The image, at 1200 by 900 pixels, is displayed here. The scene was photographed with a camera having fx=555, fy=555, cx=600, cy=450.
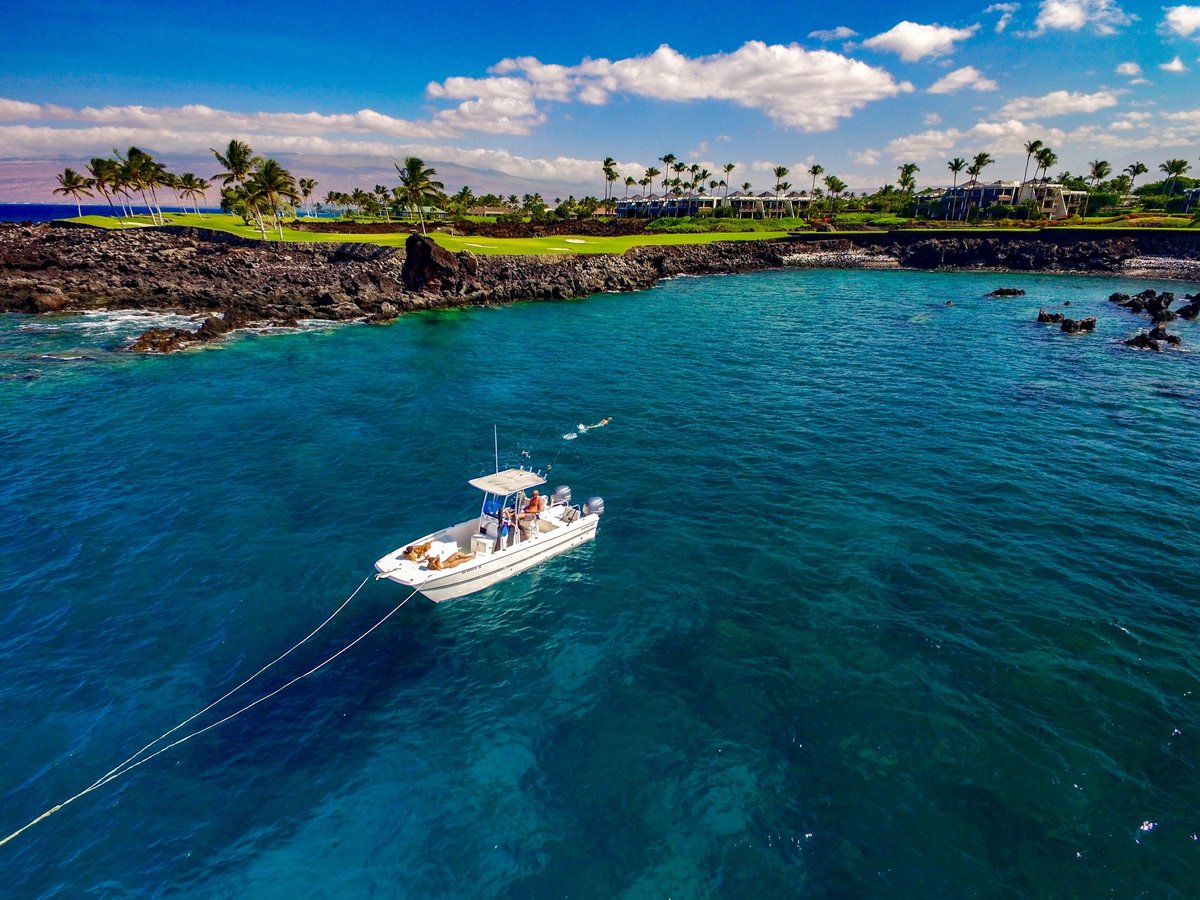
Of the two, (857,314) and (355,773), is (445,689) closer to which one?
(355,773)

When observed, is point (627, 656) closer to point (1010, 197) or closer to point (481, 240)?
point (481, 240)

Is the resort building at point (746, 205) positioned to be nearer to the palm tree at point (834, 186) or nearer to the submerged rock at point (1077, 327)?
the palm tree at point (834, 186)

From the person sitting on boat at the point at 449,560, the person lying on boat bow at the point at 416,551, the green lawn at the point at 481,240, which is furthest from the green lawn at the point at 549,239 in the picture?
the person sitting on boat at the point at 449,560

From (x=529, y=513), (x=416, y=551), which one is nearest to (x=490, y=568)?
(x=416, y=551)

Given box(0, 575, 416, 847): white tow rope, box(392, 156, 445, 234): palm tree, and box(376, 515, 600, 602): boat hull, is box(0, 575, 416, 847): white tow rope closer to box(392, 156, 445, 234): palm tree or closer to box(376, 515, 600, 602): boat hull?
box(376, 515, 600, 602): boat hull

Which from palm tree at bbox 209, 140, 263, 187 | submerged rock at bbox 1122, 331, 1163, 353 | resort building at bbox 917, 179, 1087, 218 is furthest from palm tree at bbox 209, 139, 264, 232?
resort building at bbox 917, 179, 1087, 218
